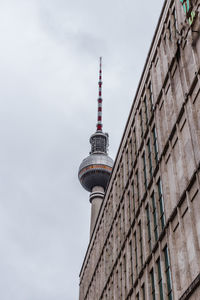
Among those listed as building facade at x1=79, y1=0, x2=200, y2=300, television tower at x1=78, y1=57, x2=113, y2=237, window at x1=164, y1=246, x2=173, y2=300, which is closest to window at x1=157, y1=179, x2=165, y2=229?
building facade at x1=79, y1=0, x2=200, y2=300

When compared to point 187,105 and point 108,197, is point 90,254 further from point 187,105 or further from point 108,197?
point 187,105

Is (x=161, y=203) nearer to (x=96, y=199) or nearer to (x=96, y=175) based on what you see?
(x=96, y=199)

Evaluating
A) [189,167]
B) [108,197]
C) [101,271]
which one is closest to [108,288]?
[101,271]

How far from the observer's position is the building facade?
26469 millimetres

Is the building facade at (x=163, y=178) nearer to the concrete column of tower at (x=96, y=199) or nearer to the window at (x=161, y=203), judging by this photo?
the window at (x=161, y=203)

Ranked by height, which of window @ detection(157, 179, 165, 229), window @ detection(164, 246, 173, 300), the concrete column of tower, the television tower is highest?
the television tower

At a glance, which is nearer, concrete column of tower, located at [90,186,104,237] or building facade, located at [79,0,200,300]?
building facade, located at [79,0,200,300]

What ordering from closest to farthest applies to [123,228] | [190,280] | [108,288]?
[190,280]
[123,228]
[108,288]

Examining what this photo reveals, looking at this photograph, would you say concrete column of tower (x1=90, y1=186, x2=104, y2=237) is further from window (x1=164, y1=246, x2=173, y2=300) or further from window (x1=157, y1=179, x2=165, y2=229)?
window (x1=164, y1=246, x2=173, y2=300)

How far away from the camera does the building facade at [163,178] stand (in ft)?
86.8

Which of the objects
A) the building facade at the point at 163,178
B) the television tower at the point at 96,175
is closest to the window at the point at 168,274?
the building facade at the point at 163,178

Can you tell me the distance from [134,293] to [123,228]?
8428mm

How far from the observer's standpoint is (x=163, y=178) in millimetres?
31859

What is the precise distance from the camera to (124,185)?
148 feet
